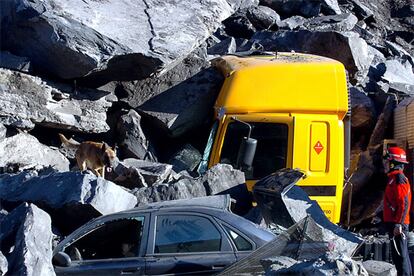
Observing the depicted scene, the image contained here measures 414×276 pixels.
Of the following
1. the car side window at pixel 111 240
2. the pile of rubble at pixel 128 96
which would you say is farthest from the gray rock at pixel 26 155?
the car side window at pixel 111 240

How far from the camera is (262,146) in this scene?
31.5 ft

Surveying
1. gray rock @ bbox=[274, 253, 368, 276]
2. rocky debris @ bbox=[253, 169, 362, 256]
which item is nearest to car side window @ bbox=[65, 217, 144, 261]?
gray rock @ bbox=[274, 253, 368, 276]

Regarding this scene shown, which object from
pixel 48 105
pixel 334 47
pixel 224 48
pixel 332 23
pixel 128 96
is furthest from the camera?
pixel 332 23

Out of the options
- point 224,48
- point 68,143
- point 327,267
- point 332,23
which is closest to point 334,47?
point 224,48

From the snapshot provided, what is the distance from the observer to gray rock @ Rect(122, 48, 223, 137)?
10.8m

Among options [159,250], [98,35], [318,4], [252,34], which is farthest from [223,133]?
[318,4]

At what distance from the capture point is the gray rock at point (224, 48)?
45.5ft

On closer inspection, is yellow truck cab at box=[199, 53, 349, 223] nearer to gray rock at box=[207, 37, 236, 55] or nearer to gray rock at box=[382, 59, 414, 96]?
gray rock at box=[382, 59, 414, 96]

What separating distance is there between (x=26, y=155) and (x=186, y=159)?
2178 millimetres

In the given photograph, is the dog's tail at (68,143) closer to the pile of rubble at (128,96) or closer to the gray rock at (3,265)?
the pile of rubble at (128,96)

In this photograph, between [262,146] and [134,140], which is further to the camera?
[134,140]

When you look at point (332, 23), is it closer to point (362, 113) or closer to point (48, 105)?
point (362, 113)

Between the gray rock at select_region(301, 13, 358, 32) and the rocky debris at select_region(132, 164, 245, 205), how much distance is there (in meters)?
7.17

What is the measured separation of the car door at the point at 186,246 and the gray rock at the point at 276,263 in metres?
0.45
